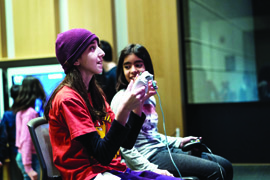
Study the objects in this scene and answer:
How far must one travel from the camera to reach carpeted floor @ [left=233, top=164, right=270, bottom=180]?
3.66 m

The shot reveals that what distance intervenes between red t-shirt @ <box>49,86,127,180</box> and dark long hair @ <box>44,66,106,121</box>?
0.12ft

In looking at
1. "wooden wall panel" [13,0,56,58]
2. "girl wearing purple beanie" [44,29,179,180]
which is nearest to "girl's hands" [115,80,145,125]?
"girl wearing purple beanie" [44,29,179,180]

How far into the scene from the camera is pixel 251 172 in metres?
3.89

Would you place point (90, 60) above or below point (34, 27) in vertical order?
below

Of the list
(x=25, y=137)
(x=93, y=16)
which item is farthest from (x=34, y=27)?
(x=25, y=137)

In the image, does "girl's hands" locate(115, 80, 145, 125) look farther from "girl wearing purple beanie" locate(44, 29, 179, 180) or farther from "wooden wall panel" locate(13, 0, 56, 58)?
"wooden wall panel" locate(13, 0, 56, 58)

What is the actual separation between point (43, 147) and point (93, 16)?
9.76ft

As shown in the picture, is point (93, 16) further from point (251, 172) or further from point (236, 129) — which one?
point (251, 172)

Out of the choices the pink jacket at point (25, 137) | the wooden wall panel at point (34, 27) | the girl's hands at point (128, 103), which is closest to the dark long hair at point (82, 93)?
the girl's hands at point (128, 103)

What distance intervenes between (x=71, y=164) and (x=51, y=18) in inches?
126

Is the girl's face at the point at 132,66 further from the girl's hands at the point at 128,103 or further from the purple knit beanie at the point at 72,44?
the girl's hands at the point at 128,103

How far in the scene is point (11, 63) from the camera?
427cm

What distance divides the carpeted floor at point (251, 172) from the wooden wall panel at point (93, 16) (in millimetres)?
2185

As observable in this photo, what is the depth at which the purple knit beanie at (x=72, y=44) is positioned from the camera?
1.75 meters
